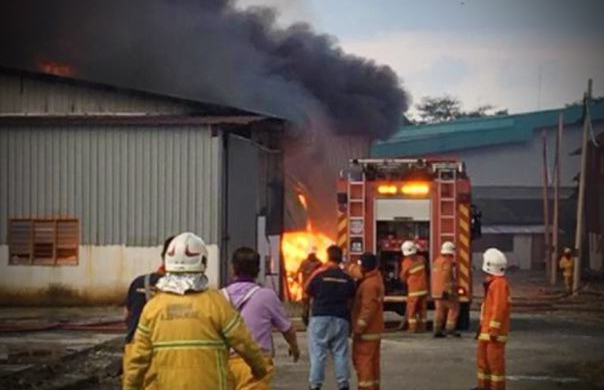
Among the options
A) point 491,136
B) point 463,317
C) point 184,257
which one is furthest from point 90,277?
point 491,136

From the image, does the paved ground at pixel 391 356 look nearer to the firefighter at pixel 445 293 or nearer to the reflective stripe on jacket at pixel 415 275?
the firefighter at pixel 445 293

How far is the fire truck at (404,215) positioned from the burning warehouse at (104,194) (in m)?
4.96

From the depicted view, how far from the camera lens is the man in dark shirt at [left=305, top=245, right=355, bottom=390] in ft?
40.9

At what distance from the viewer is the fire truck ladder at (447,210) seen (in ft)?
70.1

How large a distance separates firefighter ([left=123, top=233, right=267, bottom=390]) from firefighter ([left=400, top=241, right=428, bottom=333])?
45.8 ft

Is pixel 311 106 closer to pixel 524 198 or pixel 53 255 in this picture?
pixel 53 255

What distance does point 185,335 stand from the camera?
6.47m

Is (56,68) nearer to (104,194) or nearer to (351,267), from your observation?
(104,194)

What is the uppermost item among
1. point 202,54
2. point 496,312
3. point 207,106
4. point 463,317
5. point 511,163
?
point 202,54

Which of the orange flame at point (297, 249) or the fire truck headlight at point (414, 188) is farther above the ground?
the fire truck headlight at point (414, 188)

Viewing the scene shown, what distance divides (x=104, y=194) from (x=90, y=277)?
5.86 ft

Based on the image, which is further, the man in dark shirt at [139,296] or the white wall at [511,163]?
the white wall at [511,163]

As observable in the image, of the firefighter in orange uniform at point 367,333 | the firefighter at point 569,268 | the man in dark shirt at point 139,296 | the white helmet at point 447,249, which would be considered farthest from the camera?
the firefighter at point 569,268

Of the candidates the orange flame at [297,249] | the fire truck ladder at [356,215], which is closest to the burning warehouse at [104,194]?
the orange flame at [297,249]
